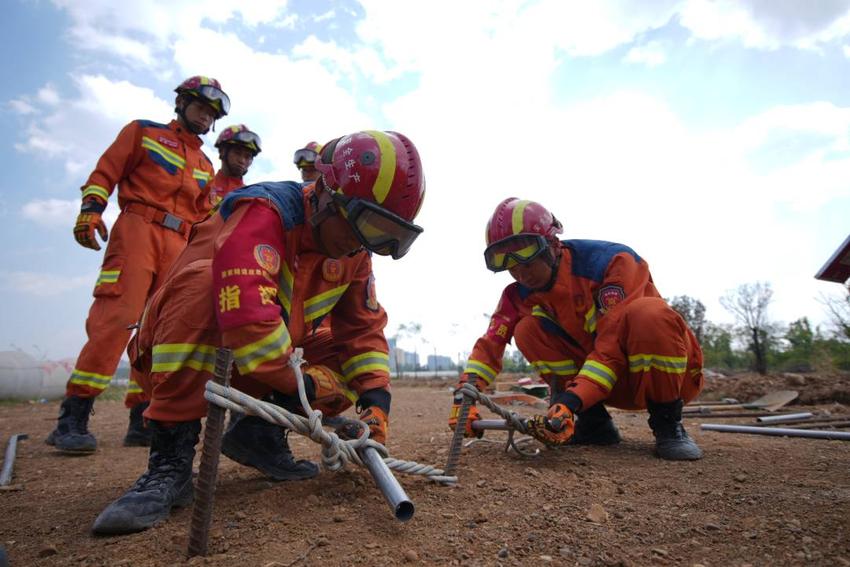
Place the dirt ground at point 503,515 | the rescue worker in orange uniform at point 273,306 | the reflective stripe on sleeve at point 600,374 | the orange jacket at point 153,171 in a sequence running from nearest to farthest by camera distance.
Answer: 1. the dirt ground at point 503,515
2. the rescue worker in orange uniform at point 273,306
3. the reflective stripe on sleeve at point 600,374
4. the orange jacket at point 153,171

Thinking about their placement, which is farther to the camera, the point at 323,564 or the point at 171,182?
the point at 171,182


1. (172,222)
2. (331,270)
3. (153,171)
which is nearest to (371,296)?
(331,270)

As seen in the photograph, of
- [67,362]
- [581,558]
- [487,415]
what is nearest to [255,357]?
[581,558]

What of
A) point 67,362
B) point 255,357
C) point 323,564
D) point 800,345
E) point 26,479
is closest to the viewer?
point 323,564

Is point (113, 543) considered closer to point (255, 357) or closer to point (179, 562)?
point (179, 562)

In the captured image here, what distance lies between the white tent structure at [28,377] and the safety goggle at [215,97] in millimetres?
8150

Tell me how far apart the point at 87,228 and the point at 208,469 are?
306cm

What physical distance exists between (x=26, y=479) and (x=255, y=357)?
1981mm

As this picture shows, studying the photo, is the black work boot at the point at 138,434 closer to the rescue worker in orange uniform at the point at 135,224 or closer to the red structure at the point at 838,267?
the rescue worker in orange uniform at the point at 135,224

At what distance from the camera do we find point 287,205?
2121 millimetres

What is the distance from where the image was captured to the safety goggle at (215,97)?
4.07 m

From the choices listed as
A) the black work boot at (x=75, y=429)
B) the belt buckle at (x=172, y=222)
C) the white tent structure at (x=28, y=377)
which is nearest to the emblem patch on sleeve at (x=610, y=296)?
the belt buckle at (x=172, y=222)

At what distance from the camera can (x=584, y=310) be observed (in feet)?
10.2

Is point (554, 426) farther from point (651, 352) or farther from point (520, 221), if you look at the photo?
point (520, 221)
